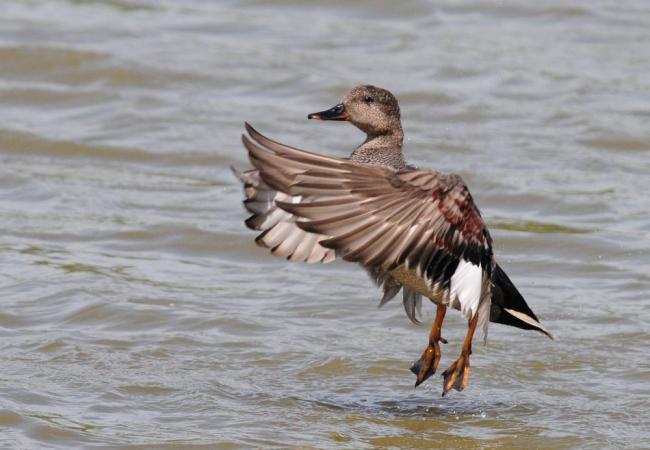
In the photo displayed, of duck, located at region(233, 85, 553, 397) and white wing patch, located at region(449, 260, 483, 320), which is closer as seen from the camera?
duck, located at region(233, 85, 553, 397)

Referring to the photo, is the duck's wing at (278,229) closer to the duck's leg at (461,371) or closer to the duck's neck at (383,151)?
the duck's neck at (383,151)

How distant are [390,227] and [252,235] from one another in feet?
12.8

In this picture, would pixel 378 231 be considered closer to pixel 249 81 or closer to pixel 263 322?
pixel 263 322

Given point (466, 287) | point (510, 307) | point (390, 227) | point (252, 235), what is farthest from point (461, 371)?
point (252, 235)

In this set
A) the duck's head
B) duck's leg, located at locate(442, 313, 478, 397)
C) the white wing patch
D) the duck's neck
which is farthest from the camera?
the duck's head

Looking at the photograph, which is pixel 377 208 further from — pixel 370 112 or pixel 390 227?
pixel 370 112

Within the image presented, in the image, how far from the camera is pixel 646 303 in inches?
329

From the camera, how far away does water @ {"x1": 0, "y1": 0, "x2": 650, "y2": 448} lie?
6.72 metres

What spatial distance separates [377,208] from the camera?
221 inches

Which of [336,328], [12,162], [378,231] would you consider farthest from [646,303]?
[12,162]

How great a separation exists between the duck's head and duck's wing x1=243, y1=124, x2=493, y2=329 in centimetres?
119

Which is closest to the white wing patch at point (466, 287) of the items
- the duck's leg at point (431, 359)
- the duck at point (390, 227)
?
the duck at point (390, 227)

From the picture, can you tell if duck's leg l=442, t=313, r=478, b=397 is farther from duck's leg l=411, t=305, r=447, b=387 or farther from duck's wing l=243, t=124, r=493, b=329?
duck's wing l=243, t=124, r=493, b=329

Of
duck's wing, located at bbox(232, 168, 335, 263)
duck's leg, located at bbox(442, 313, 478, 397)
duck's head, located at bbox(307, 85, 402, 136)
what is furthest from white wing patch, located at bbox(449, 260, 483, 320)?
duck's head, located at bbox(307, 85, 402, 136)
